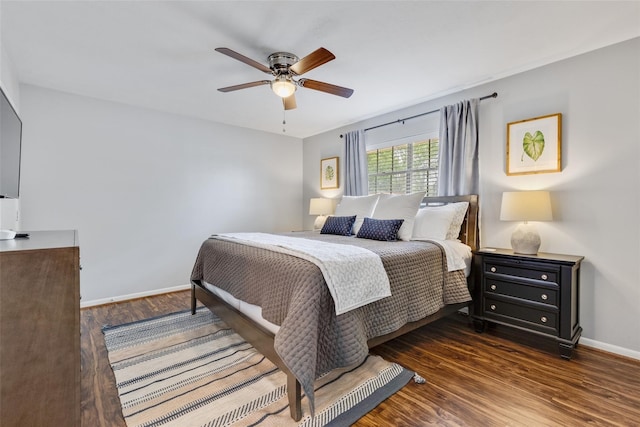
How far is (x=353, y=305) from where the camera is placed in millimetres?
1779

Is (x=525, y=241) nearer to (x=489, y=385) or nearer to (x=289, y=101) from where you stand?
(x=489, y=385)

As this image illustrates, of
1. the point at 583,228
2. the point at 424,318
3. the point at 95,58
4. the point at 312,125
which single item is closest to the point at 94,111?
the point at 95,58

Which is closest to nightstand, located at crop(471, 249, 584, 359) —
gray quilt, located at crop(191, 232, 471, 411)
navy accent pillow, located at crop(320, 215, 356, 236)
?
gray quilt, located at crop(191, 232, 471, 411)

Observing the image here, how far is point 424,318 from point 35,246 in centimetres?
249

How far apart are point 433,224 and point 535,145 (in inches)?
45.9

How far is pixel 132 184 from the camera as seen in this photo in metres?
3.82

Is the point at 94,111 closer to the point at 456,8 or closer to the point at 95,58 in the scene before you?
the point at 95,58

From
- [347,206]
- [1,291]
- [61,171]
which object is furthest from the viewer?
[347,206]

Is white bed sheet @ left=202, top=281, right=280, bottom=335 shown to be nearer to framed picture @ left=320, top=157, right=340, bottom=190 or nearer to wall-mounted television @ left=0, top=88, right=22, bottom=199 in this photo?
wall-mounted television @ left=0, top=88, right=22, bottom=199

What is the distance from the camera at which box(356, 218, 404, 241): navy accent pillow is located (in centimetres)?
299

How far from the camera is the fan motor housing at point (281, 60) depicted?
250 centimetres

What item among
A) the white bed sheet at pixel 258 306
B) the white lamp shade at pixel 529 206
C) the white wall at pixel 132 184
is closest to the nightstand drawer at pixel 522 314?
the white bed sheet at pixel 258 306

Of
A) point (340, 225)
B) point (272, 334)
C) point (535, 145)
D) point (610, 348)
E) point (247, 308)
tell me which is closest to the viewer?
point (272, 334)

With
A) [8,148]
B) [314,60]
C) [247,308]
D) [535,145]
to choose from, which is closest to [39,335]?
[247,308]
